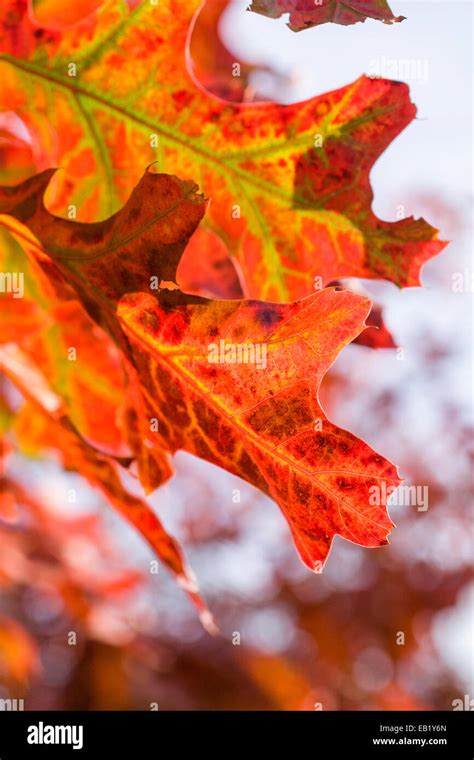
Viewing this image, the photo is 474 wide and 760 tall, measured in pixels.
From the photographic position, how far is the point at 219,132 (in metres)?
0.60

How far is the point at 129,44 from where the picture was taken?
1.91ft

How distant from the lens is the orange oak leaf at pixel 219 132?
1.90 feet

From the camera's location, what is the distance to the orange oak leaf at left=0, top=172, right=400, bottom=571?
1.33ft

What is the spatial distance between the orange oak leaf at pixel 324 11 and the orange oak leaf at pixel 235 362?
0.12 m

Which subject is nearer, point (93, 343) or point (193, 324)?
point (193, 324)

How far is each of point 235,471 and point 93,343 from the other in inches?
15.0
